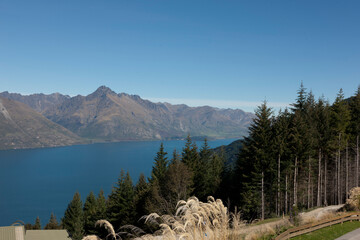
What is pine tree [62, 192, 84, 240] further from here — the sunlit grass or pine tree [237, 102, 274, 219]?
→ the sunlit grass

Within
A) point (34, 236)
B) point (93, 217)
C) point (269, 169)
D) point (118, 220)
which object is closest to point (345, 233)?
point (269, 169)

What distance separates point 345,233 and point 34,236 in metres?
27.5

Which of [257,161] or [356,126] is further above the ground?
[356,126]

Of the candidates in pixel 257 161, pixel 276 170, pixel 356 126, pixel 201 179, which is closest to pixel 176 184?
pixel 201 179

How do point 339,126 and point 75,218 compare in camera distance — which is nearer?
point 339,126

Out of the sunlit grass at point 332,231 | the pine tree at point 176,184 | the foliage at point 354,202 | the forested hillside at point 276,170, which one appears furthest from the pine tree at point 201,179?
the sunlit grass at point 332,231

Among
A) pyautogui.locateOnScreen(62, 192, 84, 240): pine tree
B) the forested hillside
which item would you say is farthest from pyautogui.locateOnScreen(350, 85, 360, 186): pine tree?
pyautogui.locateOnScreen(62, 192, 84, 240): pine tree

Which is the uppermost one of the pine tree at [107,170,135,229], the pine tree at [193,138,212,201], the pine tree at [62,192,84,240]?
the pine tree at [193,138,212,201]

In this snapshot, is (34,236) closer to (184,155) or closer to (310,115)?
(184,155)

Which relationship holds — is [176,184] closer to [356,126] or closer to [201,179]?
[201,179]

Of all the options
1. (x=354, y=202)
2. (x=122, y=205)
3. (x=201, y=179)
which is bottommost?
(x=122, y=205)

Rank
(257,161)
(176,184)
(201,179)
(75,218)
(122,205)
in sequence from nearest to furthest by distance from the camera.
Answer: (257,161), (176,184), (201,179), (122,205), (75,218)

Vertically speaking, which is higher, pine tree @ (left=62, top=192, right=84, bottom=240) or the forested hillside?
the forested hillside

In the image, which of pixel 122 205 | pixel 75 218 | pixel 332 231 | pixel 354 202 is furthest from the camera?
pixel 75 218
